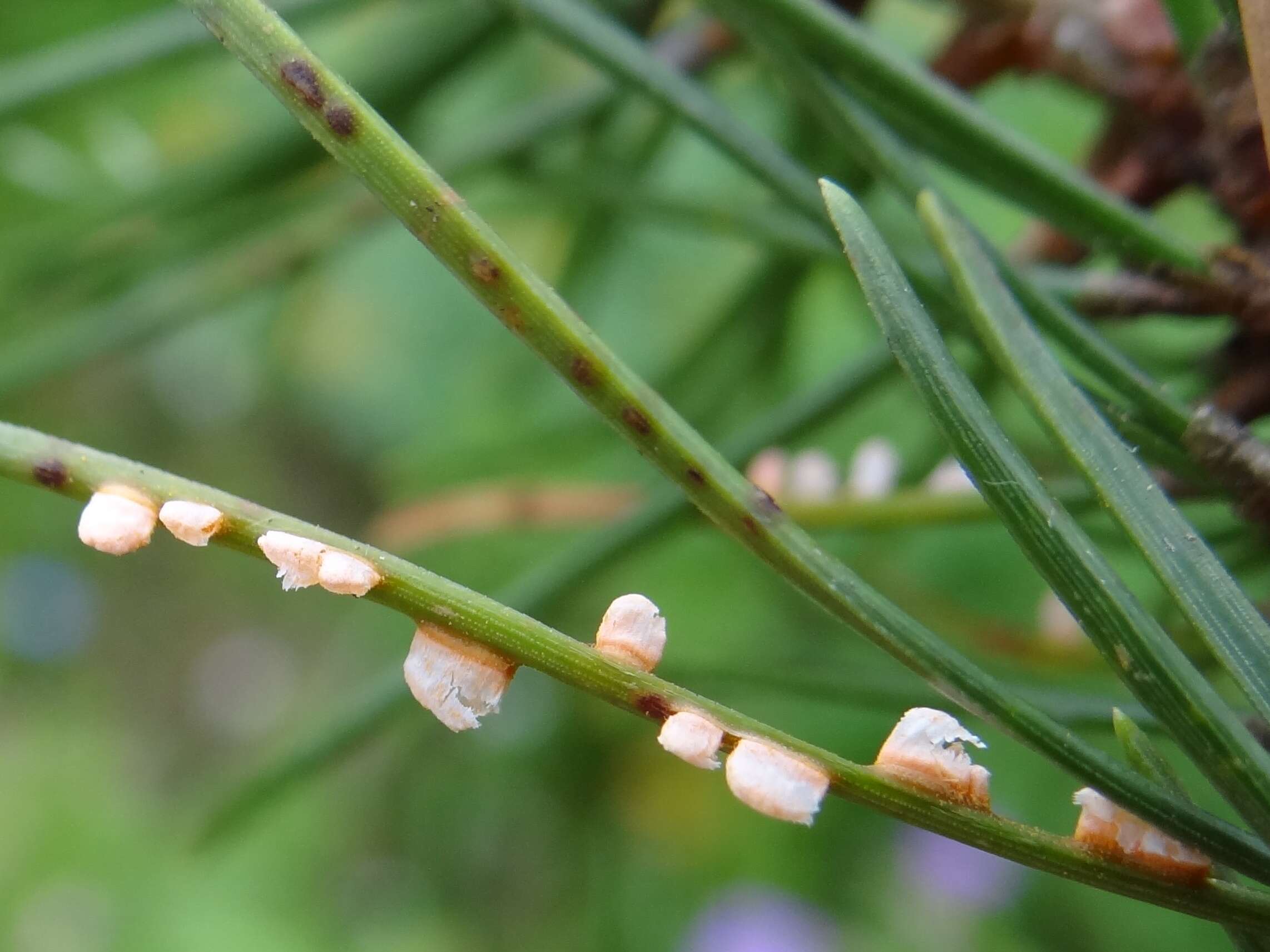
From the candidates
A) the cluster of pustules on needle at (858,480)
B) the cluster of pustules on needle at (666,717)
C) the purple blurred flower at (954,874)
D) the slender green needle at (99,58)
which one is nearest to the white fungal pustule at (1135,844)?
the cluster of pustules on needle at (666,717)

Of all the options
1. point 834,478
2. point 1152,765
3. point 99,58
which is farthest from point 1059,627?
point 99,58

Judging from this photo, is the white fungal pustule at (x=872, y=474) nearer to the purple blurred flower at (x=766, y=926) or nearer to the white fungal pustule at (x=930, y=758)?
the white fungal pustule at (x=930, y=758)

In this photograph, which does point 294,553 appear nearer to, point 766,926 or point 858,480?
point 858,480

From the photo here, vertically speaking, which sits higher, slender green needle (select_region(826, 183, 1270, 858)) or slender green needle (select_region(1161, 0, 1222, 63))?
slender green needle (select_region(1161, 0, 1222, 63))

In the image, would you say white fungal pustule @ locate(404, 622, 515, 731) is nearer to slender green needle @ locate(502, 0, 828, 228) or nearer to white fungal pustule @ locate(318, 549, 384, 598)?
white fungal pustule @ locate(318, 549, 384, 598)

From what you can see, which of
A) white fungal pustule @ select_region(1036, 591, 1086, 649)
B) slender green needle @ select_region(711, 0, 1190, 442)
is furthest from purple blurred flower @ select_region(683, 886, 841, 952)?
slender green needle @ select_region(711, 0, 1190, 442)

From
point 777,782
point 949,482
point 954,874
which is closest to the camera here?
point 777,782
